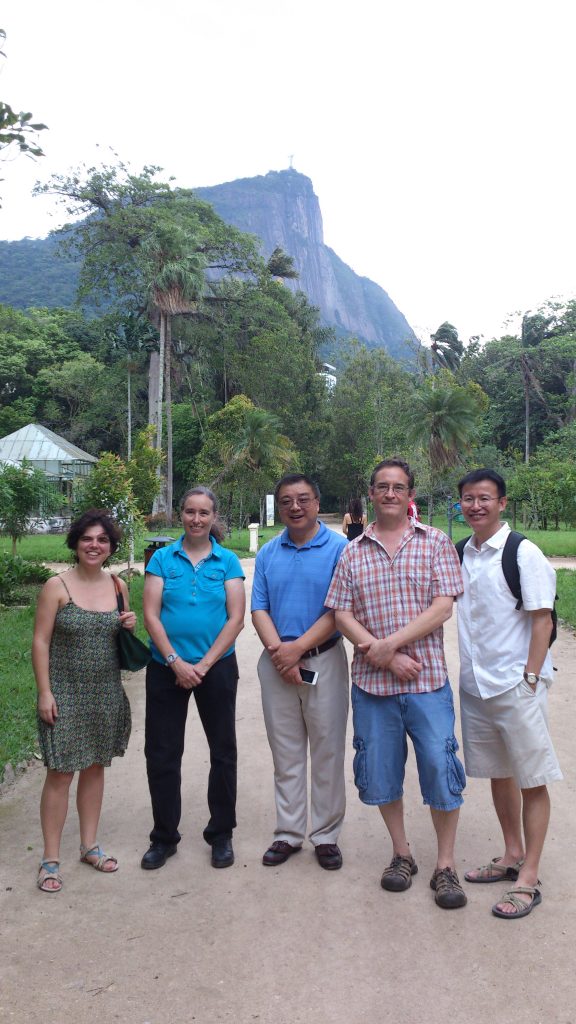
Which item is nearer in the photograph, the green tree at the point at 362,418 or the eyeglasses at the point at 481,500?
the eyeglasses at the point at 481,500

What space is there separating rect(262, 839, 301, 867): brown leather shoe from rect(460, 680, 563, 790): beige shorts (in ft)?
3.18

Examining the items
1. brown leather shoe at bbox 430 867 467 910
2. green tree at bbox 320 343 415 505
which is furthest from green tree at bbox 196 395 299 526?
brown leather shoe at bbox 430 867 467 910

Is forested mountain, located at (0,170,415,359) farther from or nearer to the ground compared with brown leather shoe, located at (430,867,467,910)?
farther from the ground

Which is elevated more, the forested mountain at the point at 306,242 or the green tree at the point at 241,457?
the forested mountain at the point at 306,242

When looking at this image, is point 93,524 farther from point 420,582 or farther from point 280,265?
point 280,265

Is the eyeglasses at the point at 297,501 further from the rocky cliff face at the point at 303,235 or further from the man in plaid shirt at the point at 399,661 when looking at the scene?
the rocky cliff face at the point at 303,235

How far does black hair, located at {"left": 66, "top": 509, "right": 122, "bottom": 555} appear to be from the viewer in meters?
3.65

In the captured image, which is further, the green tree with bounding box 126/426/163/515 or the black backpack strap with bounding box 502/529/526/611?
the green tree with bounding box 126/426/163/515

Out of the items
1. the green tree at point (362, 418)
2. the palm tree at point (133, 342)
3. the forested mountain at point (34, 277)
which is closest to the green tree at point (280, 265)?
the green tree at point (362, 418)

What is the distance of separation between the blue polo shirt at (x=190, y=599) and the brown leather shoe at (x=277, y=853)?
0.90 meters

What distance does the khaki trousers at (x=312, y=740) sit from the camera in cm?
364

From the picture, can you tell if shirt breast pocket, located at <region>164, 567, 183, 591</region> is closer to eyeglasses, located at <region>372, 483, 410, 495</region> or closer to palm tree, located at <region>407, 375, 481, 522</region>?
eyeglasses, located at <region>372, 483, 410, 495</region>

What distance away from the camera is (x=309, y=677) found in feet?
11.9

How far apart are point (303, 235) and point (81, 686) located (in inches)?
7082
